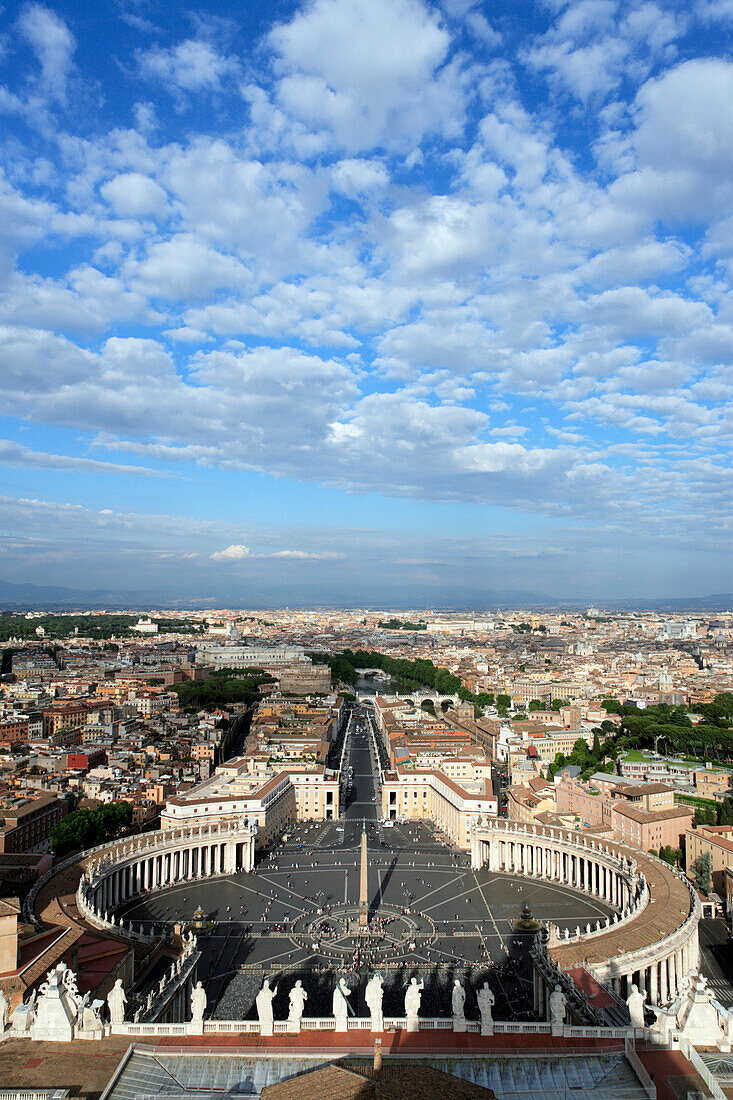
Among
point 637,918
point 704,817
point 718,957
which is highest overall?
point 637,918

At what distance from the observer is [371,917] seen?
29.8 m

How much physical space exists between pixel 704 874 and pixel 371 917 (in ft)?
54.5

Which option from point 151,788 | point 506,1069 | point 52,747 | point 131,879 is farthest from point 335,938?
point 52,747

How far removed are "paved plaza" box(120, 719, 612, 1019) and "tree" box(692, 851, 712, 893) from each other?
19.2 ft

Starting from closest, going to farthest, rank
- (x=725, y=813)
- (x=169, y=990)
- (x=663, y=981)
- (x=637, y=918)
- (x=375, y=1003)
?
(x=375, y=1003) < (x=169, y=990) < (x=663, y=981) < (x=637, y=918) < (x=725, y=813)

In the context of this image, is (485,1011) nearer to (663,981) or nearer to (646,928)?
(663,981)

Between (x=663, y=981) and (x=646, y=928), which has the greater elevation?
(x=646, y=928)

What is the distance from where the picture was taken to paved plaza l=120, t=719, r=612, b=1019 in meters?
24.1

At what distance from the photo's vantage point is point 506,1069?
40.9ft

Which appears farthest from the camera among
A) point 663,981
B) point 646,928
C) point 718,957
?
point 718,957

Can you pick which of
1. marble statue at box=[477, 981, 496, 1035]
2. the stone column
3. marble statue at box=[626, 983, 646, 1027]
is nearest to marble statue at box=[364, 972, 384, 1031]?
marble statue at box=[477, 981, 496, 1035]

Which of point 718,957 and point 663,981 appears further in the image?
point 718,957

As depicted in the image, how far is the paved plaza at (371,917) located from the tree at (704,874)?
5.86m

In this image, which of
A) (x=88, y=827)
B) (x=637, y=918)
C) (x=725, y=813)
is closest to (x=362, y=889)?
(x=637, y=918)
